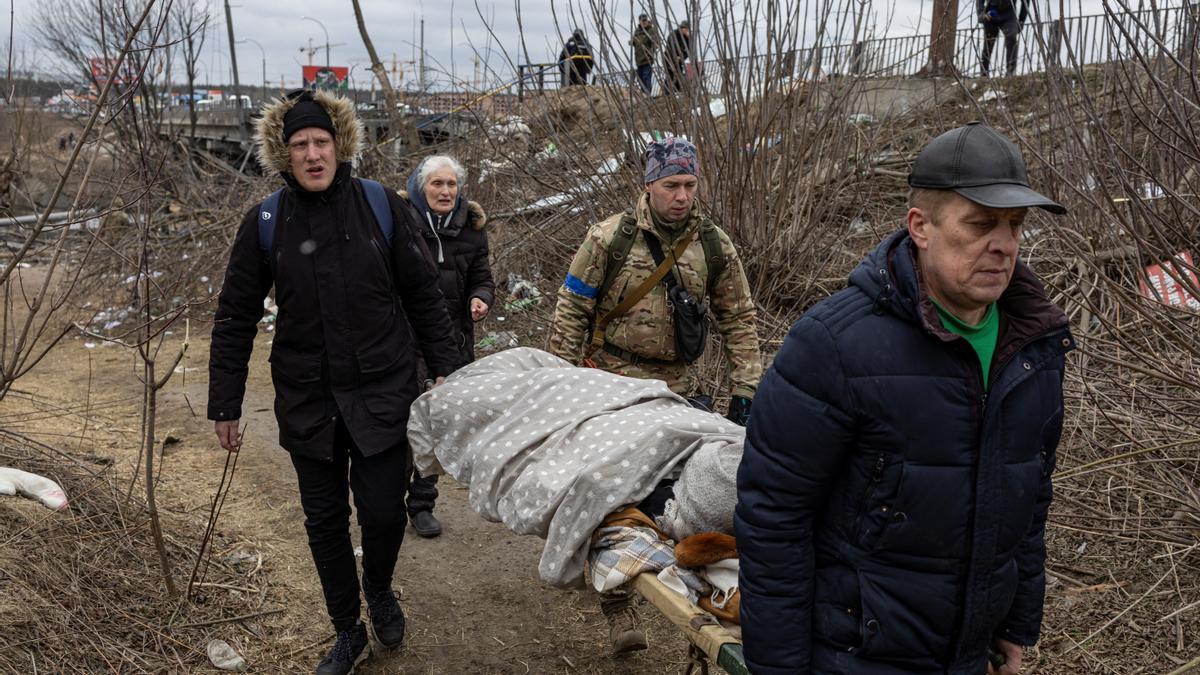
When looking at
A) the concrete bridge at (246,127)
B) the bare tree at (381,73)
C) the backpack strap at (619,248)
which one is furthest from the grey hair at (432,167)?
the bare tree at (381,73)

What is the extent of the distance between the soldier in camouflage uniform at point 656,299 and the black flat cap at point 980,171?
199 centimetres

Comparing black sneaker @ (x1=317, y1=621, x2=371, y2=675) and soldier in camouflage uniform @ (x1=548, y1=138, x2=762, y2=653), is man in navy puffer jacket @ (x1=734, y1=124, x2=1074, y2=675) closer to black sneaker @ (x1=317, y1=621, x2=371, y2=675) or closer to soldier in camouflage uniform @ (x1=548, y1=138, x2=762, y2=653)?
soldier in camouflage uniform @ (x1=548, y1=138, x2=762, y2=653)

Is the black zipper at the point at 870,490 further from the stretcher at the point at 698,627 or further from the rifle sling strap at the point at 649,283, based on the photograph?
the rifle sling strap at the point at 649,283

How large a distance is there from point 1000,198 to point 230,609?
3570mm

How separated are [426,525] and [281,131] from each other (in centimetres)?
249

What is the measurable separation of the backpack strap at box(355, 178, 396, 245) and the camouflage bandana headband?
1.02 m

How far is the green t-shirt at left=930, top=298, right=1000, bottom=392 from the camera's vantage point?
191cm

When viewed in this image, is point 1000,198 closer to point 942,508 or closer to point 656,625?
point 942,508

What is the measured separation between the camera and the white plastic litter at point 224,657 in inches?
149

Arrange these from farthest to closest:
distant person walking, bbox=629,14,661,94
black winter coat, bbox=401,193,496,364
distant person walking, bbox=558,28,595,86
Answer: distant person walking, bbox=558,28,595,86 → distant person walking, bbox=629,14,661,94 → black winter coat, bbox=401,193,496,364

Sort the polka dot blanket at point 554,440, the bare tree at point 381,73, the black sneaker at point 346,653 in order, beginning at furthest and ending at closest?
the bare tree at point 381,73 → the black sneaker at point 346,653 → the polka dot blanket at point 554,440

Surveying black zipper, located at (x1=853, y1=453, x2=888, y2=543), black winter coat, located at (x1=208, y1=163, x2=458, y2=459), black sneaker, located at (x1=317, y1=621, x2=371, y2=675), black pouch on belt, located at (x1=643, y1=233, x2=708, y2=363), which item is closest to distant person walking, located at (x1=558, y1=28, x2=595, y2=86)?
black pouch on belt, located at (x1=643, y1=233, x2=708, y2=363)

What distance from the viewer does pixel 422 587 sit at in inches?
182

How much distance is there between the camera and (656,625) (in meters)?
4.25
